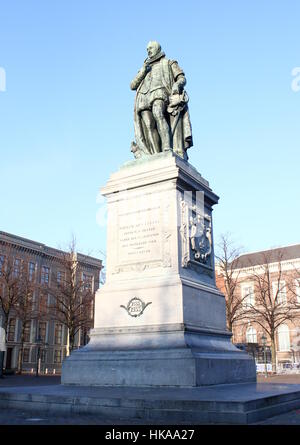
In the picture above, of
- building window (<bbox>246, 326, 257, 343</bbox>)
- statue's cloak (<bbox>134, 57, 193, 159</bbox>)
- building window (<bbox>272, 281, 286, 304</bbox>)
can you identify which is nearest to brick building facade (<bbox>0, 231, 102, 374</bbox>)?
building window (<bbox>272, 281, 286, 304</bbox>)

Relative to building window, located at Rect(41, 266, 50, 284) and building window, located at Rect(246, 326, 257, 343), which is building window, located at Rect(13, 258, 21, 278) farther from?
building window, located at Rect(246, 326, 257, 343)

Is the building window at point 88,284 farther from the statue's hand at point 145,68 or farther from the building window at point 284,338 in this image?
the statue's hand at point 145,68

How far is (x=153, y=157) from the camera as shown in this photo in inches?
448

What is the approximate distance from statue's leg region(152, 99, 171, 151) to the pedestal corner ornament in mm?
4131

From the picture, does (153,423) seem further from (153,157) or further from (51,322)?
(51,322)

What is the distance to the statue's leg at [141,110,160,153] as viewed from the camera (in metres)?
12.1

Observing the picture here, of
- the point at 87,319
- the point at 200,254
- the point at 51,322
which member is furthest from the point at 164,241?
the point at 51,322

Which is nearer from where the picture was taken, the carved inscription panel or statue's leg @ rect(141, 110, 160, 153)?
the carved inscription panel

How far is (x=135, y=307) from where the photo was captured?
9.95 meters

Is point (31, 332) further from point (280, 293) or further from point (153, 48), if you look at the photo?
point (153, 48)

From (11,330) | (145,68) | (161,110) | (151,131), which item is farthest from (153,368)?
(11,330)

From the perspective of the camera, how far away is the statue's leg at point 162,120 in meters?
11.9

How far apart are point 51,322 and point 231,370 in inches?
2236

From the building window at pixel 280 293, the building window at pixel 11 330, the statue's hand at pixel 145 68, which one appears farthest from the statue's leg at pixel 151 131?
the building window at pixel 11 330
